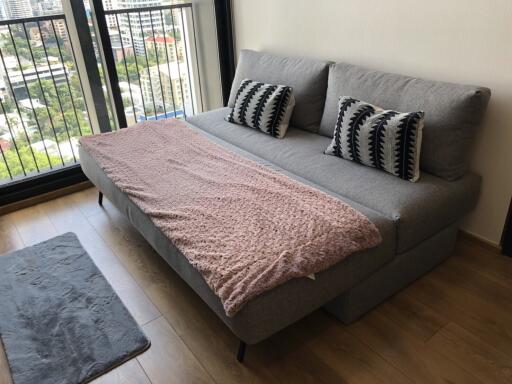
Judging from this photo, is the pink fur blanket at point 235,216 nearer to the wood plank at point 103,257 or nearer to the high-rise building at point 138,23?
the wood plank at point 103,257

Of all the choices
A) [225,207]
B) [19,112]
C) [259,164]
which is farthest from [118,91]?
[225,207]

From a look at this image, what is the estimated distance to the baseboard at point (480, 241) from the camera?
6.73ft

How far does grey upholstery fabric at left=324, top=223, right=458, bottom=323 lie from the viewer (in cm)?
166

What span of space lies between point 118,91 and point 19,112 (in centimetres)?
70

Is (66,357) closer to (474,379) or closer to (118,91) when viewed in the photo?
(474,379)

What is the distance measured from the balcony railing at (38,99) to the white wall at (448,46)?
1717mm

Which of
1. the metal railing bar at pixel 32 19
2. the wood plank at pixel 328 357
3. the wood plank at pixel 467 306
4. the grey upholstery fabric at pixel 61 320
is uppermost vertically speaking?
the metal railing bar at pixel 32 19

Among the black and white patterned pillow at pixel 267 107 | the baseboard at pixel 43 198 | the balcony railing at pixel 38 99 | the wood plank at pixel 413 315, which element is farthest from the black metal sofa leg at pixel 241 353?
the balcony railing at pixel 38 99

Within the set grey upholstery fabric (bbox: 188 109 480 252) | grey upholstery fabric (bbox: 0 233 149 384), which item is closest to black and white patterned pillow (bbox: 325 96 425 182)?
grey upholstery fabric (bbox: 188 109 480 252)

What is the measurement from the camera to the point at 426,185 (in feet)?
5.87

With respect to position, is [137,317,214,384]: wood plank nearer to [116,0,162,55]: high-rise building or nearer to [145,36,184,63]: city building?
[116,0,162,55]: high-rise building

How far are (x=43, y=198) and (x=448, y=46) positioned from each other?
2664 millimetres

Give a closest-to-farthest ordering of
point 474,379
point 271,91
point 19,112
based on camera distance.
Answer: point 474,379
point 271,91
point 19,112

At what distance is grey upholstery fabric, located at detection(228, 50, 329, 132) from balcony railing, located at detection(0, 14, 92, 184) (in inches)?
57.5
